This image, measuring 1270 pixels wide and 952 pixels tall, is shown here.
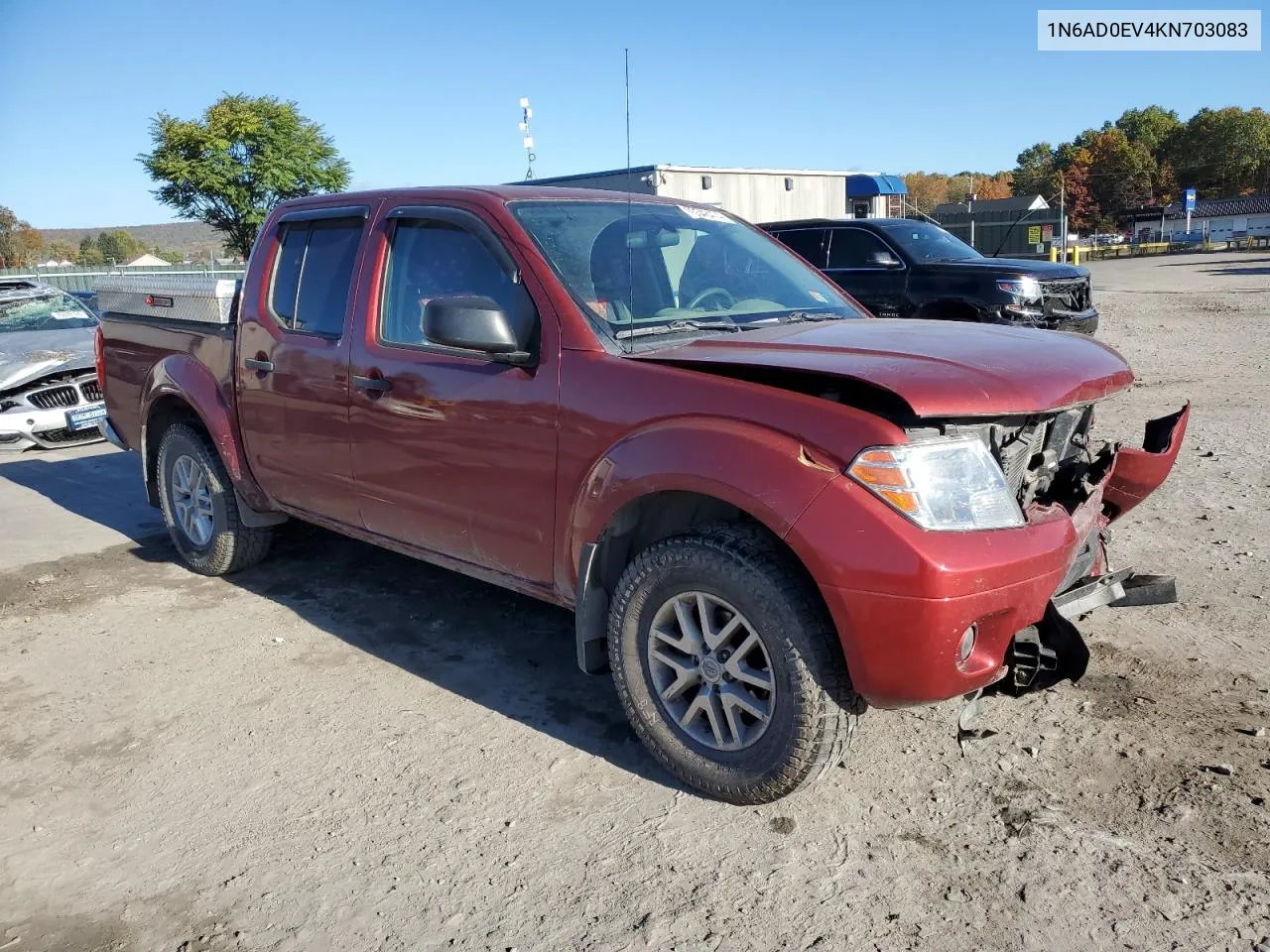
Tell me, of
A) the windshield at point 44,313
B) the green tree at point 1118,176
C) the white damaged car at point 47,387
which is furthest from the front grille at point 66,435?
the green tree at point 1118,176

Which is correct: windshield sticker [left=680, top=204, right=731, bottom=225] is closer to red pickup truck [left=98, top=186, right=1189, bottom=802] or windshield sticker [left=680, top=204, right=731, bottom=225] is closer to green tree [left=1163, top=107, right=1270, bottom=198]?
red pickup truck [left=98, top=186, right=1189, bottom=802]

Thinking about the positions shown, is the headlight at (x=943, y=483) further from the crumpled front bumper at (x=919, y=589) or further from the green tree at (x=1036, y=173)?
the green tree at (x=1036, y=173)

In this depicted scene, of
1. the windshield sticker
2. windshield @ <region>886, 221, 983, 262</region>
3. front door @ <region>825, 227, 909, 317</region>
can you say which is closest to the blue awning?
windshield @ <region>886, 221, 983, 262</region>

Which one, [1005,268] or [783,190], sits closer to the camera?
[1005,268]

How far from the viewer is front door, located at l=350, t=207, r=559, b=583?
3492mm

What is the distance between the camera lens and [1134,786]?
311 centimetres

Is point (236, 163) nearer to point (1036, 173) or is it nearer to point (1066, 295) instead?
point (1066, 295)

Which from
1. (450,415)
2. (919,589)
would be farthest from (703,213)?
(919,589)

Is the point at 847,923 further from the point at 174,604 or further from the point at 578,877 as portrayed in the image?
the point at 174,604

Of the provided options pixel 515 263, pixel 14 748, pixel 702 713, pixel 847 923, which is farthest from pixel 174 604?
pixel 847 923

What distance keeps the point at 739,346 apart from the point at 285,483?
98.3 inches

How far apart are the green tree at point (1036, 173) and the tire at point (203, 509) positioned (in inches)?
3757

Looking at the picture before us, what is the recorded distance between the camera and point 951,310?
10.7m

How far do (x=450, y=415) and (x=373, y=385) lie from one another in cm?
48
